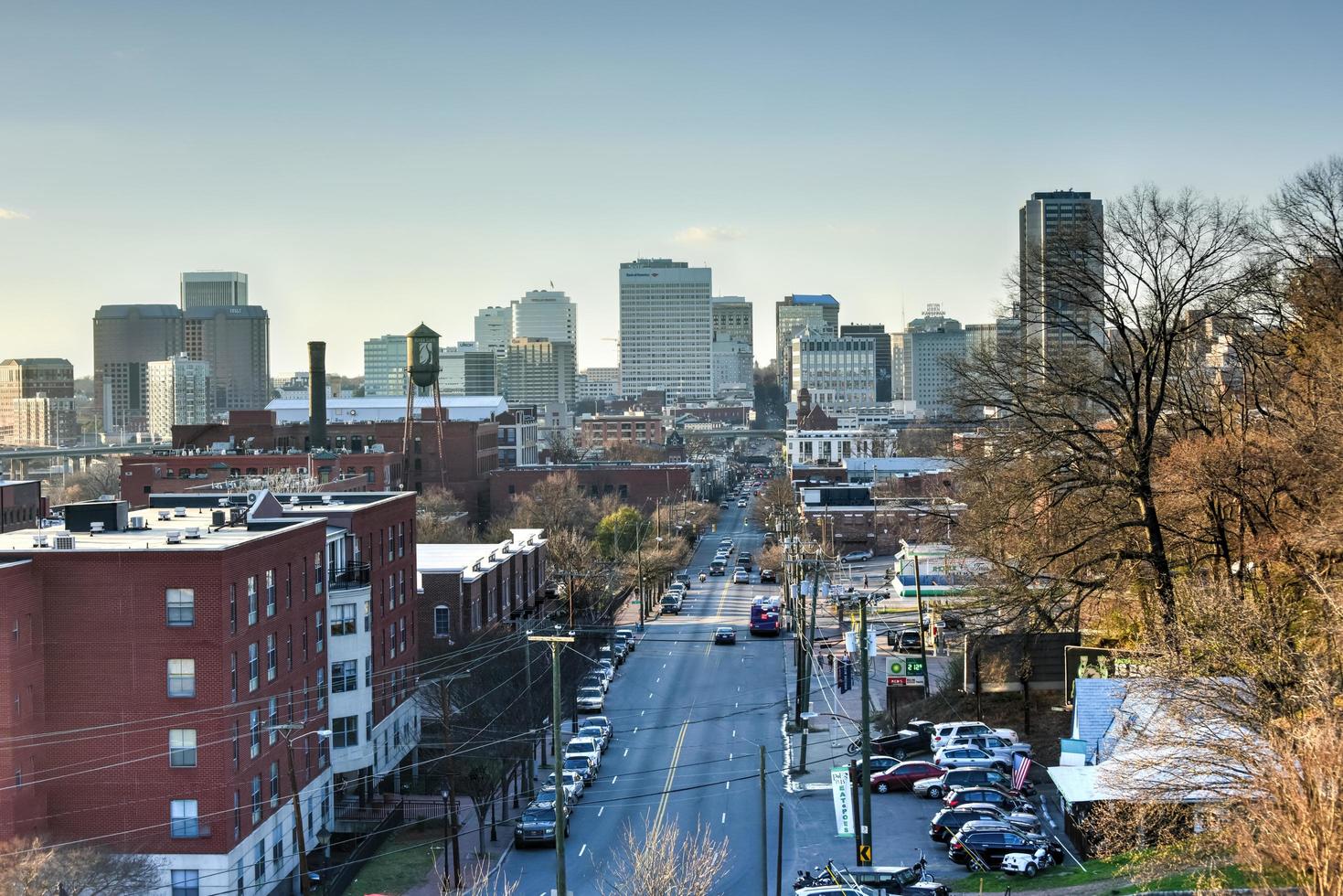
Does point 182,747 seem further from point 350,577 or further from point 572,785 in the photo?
point 572,785

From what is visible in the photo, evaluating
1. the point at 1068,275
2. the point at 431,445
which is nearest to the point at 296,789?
the point at 1068,275

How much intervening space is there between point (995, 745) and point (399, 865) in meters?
17.6

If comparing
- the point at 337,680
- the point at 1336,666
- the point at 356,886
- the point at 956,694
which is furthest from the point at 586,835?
the point at 1336,666

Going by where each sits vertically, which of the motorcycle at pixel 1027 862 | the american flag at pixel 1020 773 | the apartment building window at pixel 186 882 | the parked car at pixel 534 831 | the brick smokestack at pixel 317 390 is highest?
the brick smokestack at pixel 317 390

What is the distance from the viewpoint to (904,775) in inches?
1703

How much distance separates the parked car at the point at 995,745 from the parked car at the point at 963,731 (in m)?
0.14

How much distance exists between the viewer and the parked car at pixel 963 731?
45.1m

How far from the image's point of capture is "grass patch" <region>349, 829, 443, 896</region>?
36.6m

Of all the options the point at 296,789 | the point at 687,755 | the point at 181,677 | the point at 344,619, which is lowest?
the point at 687,755

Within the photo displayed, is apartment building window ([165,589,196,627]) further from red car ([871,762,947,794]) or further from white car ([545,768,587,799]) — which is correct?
red car ([871,762,947,794])

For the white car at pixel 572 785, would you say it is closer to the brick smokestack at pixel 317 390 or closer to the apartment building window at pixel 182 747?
the apartment building window at pixel 182 747

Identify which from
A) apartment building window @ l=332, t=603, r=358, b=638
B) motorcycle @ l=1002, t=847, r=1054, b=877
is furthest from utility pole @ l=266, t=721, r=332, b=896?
motorcycle @ l=1002, t=847, r=1054, b=877

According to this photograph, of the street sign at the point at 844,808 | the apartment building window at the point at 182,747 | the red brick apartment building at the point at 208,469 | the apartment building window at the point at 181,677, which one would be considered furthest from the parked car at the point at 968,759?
the red brick apartment building at the point at 208,469

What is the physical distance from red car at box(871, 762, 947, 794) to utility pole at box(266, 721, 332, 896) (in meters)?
15.7
